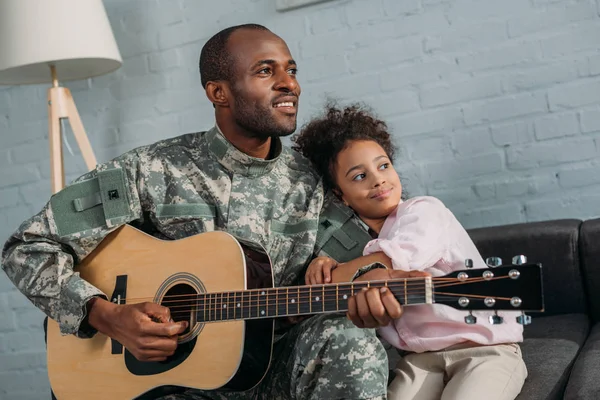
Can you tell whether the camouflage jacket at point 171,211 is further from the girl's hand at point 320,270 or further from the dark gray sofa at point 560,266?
the dark gray sofa at point 560,266

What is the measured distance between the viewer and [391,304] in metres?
1.54

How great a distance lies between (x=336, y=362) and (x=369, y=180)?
509 millimetres

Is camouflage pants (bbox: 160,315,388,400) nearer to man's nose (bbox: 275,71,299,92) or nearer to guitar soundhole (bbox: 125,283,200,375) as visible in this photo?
guitar soundhole (bbox: 125,283,200,375)

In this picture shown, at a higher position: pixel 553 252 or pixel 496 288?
pixel 496 288

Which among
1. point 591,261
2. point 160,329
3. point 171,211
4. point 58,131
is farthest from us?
point 58,131

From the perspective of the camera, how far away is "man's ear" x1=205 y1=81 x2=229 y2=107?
2154 millimetres

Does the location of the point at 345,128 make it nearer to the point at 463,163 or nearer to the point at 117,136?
the point at 463,163

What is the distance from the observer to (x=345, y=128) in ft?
7.02

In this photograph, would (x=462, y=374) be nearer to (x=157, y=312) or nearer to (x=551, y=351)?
(x=551, y=351)

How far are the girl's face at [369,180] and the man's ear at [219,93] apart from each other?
13.3 inches

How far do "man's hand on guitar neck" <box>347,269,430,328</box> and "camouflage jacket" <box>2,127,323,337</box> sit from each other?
0.45m

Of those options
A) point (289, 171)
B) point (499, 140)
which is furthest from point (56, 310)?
point (499, 140)

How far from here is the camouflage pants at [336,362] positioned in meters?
1.65

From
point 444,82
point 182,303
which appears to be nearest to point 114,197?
point 182,303
